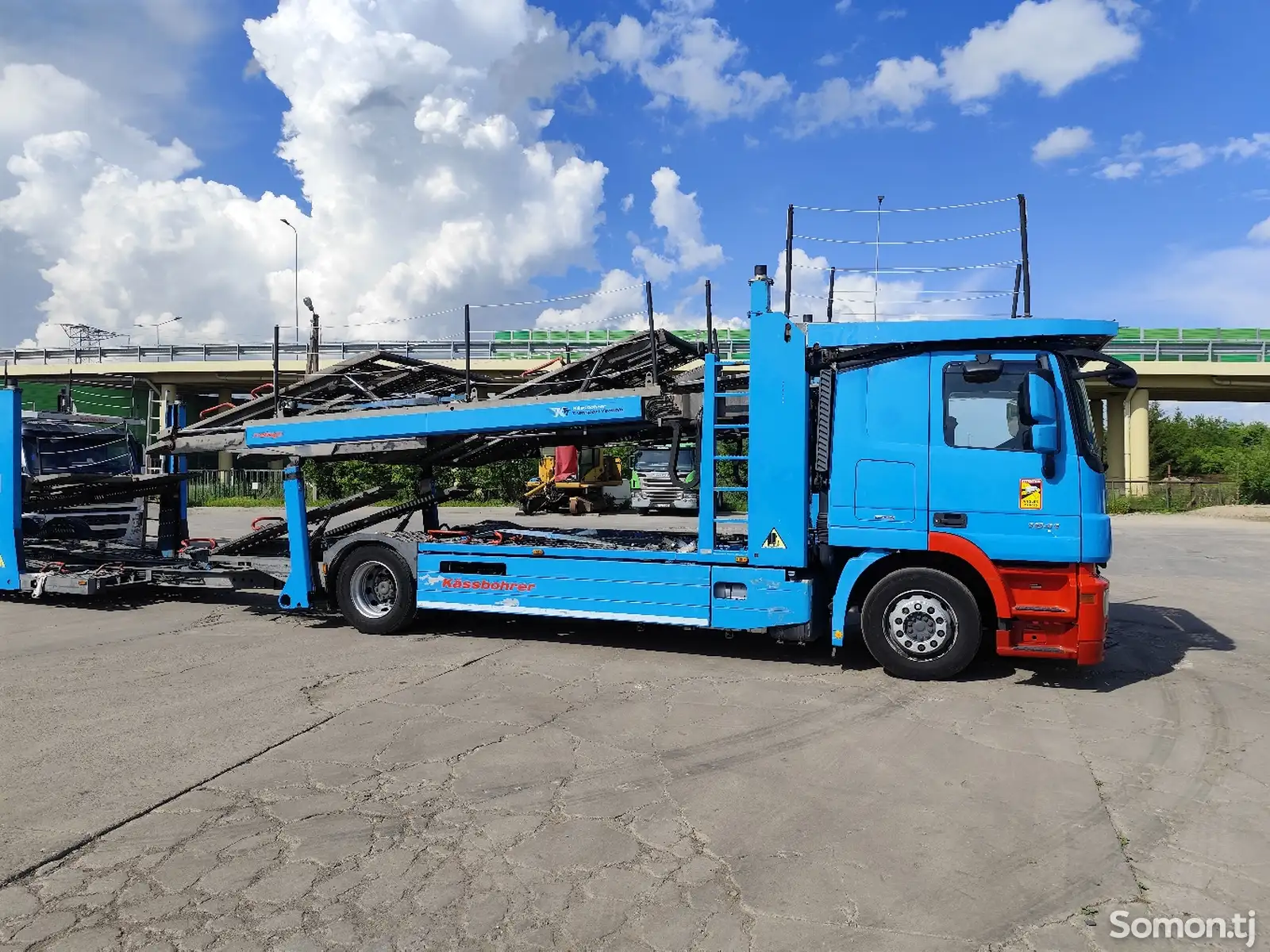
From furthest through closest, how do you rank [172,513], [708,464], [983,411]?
[172,513] < [708,464] < [983,411]

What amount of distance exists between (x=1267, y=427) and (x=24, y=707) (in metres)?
66.2

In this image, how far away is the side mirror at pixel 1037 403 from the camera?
648 cm

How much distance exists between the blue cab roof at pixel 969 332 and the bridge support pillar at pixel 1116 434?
38745 mm

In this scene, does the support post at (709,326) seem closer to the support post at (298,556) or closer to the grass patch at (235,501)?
the support post at (298,556)

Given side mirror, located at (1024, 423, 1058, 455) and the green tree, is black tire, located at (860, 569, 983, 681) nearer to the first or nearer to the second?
side mirror, located at (1024, 423, 1058, 455)

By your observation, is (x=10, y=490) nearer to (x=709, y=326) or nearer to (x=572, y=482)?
(x=709, y=326)

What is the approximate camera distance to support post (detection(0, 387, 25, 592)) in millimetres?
10031

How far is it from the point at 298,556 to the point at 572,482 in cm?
1951

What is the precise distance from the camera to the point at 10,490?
1005 cm

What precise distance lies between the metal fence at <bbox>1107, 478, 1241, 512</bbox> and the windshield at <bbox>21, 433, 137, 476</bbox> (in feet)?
107

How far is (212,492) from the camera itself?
35062 millimetres

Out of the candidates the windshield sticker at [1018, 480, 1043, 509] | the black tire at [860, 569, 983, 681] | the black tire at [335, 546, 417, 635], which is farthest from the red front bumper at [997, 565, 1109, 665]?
the black tire at [335, 546, 417, 635]

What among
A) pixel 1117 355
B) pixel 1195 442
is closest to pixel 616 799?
pixel 1117 355

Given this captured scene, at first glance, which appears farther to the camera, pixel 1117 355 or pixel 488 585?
pixel 1117 355
